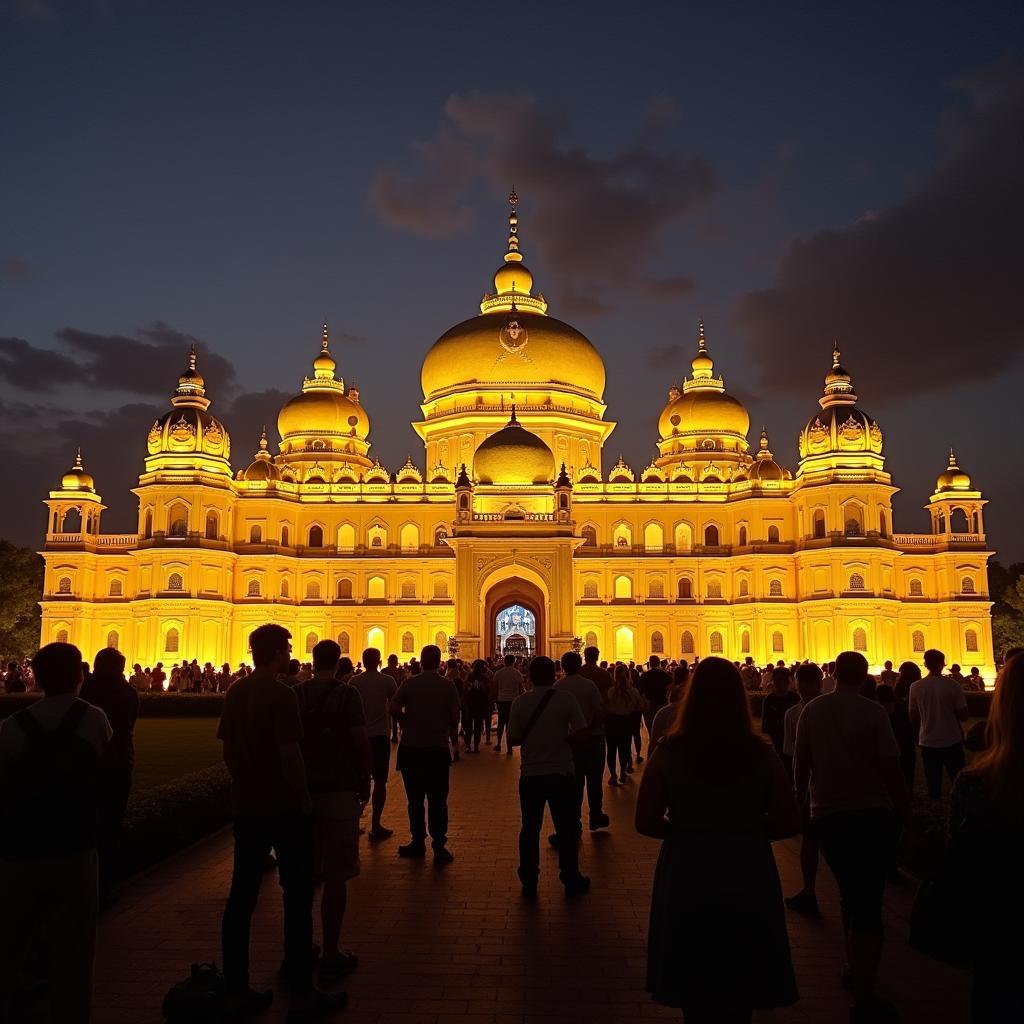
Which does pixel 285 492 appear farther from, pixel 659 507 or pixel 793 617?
pixel 793 617

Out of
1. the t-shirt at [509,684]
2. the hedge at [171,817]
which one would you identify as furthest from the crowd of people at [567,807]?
the t-shirt at [509,684]

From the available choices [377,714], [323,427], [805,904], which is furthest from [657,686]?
[323,427]

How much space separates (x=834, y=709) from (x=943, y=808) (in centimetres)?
464

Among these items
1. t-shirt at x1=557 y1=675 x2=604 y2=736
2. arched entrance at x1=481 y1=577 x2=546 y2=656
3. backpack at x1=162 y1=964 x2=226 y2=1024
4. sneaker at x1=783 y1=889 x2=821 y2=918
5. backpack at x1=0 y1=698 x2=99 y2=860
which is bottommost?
sneaker at x1=783 y1=889 x2=821 y2=918

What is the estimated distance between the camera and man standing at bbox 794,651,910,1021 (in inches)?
301

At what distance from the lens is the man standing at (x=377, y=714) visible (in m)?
13.8

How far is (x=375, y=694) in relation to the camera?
13.7 metres

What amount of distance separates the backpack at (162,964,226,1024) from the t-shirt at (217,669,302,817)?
4.33 feet

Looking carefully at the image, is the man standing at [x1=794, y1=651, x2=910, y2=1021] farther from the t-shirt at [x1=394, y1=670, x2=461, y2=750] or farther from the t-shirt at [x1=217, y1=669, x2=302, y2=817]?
the t-shirt at [x1=394, y1=670, x2=461, y2=750]

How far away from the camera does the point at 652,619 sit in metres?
62.2

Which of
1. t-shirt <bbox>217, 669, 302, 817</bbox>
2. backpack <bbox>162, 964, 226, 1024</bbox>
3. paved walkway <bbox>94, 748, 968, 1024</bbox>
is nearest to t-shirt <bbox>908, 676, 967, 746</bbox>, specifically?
paved walkway <bbox>94, 748, 968, 1024</bbox>

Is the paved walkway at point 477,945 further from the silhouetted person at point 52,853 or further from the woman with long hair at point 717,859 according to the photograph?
the woman with long hair at point 717,859

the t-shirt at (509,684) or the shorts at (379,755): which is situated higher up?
the t-shirt at (509,684)

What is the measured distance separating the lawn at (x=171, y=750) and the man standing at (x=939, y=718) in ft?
33.9
